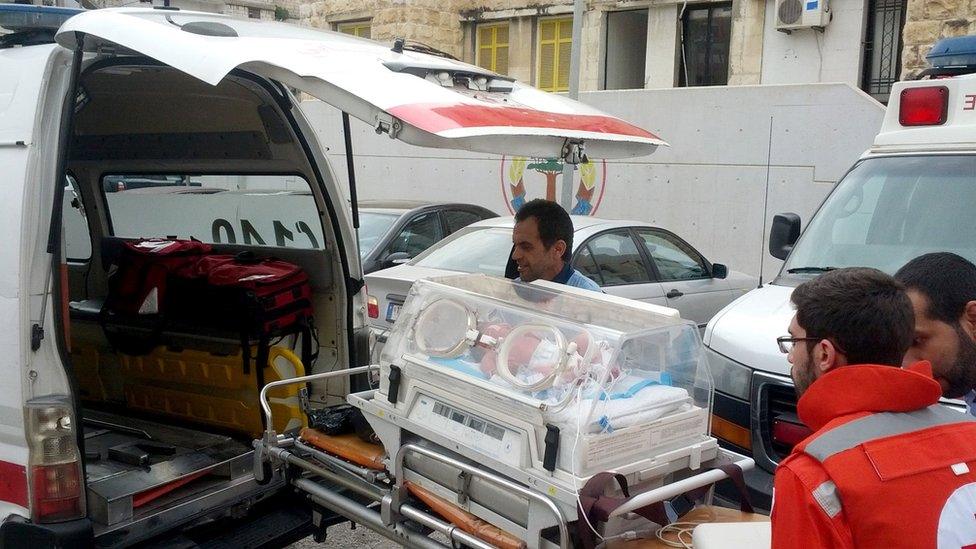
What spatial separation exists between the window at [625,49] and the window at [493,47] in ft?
9.12

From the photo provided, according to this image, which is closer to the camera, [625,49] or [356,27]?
[625,49]

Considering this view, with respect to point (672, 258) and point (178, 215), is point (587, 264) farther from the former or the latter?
point (178, 215)

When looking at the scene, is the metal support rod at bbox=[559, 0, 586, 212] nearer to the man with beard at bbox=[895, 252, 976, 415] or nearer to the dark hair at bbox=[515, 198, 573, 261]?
the dark hair at bbox=[515, 198, 573, 261]

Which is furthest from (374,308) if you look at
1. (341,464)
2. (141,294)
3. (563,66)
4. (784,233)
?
(563,66)

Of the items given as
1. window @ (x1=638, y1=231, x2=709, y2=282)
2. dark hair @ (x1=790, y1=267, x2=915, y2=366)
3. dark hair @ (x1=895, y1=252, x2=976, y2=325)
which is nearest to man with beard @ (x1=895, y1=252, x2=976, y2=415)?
dark hair @ (x1=895, y1=252, x2=976, y2=325)

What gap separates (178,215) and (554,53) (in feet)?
51.5

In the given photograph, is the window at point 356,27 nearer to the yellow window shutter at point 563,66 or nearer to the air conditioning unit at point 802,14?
the yellow window shutter at point 563,66

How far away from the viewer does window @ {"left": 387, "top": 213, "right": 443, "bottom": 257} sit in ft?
28.7

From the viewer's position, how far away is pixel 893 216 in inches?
182

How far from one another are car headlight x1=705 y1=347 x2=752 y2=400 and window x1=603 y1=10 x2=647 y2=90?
15479 millimetres

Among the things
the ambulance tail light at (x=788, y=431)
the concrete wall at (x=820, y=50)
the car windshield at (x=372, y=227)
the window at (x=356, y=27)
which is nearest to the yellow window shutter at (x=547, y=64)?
the window at (x=356, y=27)

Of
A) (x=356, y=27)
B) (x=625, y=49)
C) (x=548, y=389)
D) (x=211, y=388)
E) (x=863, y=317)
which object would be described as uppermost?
(x=356, y=27)

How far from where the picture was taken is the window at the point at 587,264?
725 cm

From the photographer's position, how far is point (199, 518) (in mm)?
3412
